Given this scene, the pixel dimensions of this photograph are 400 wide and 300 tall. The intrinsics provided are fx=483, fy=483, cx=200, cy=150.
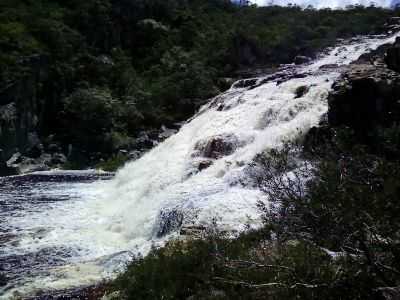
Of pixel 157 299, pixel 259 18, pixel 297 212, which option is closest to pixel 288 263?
pixel 297 212

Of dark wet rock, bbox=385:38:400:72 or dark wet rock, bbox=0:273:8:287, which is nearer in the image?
dark wet rock, bbox=0:273:8:287

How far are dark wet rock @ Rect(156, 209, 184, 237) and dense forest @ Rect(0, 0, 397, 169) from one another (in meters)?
16.4

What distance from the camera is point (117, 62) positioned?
140ft

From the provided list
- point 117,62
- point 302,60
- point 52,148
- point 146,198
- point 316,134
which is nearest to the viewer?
point 316,134

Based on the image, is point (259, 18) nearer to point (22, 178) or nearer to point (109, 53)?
point (109, 53)

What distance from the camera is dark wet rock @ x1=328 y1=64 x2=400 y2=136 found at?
12.2 meters

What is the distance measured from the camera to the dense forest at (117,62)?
30516 mm

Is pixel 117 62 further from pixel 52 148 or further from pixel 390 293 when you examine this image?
pixel 390 293

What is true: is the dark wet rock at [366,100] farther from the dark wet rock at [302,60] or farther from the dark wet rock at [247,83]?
the dark wet rock at [302,60]

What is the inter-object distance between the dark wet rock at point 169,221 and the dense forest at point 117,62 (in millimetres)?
16385

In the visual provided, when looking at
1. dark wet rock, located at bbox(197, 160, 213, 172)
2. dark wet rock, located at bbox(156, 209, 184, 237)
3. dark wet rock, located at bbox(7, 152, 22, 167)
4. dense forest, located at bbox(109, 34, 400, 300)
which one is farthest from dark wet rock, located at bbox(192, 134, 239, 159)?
dark wet rock, located at bbox(7, 152, 22, 167)

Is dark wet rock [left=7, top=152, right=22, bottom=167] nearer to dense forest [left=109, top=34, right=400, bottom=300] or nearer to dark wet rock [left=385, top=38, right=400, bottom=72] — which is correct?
dark wet rock [left=385, top=38, right=400, bottom=72]

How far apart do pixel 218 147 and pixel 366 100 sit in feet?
20.0

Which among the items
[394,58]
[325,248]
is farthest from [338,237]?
[394,58]
